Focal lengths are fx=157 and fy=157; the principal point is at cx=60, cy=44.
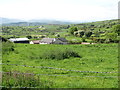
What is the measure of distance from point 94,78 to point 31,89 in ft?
19.1

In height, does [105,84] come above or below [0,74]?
below

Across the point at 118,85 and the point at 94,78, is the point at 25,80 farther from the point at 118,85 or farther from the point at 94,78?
the point at 118,85

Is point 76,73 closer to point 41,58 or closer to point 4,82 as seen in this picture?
point 4,82

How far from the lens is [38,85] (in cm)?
1113

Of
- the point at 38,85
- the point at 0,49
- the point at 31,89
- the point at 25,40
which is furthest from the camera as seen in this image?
the point at 25,40

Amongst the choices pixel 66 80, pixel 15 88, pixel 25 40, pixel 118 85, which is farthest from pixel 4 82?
pixel 25 40

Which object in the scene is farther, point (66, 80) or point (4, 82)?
point (66, 80)

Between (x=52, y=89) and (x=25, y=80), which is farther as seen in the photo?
(x=25, y=80)

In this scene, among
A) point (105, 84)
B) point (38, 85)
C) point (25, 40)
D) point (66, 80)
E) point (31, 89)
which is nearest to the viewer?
point (31, 89)

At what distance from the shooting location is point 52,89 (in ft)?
34.4

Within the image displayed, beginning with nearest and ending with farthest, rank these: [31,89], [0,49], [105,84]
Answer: [31,89], [105,84], [0,49]

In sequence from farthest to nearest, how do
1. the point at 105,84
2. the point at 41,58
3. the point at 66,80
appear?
the point at 41,58, the point at 66,80, the point at 105,84

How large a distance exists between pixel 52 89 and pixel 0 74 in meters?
4.64

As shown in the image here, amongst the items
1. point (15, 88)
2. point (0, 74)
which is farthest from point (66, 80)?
point (0, 74)
